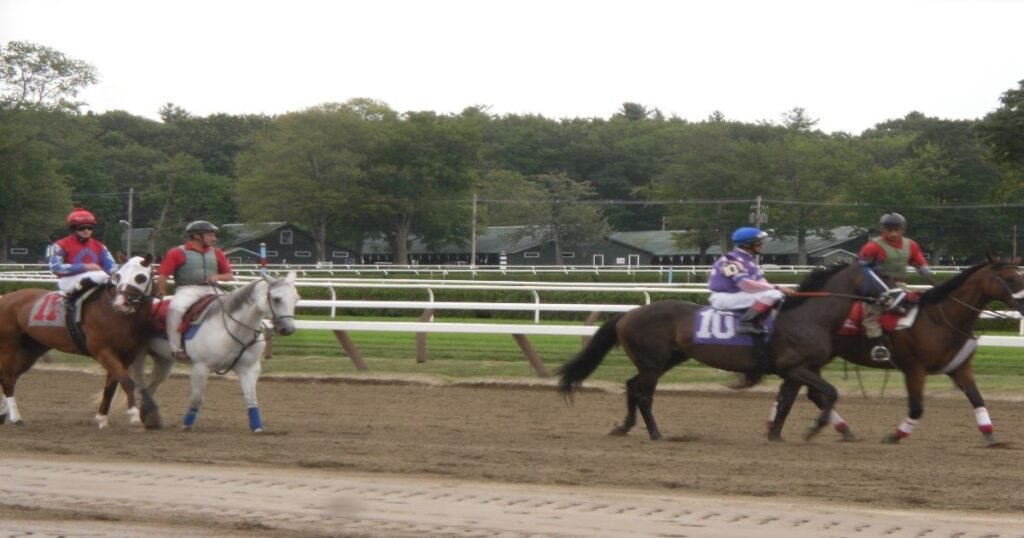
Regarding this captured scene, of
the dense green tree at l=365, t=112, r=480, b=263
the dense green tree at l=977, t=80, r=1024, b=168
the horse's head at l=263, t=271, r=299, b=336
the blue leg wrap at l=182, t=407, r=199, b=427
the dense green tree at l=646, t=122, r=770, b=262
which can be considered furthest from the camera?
the dense green tree at l=365, t=112, r=480, b=263

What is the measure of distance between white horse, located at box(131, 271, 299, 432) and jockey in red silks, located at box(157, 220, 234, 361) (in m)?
0.18

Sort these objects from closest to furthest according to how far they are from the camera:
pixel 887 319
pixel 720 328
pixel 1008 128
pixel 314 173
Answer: pixel 720 328, pixel 887 319, pixel 1008 128, pixel 314 173

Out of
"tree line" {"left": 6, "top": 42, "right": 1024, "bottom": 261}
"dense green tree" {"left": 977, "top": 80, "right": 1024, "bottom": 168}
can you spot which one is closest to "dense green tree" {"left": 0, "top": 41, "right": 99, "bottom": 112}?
"tree line" {"left": 6, "top": 42, "right": 1024, "bottom": 261}

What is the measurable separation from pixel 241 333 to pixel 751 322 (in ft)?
12.8

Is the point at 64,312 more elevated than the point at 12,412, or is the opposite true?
the point at 64,312

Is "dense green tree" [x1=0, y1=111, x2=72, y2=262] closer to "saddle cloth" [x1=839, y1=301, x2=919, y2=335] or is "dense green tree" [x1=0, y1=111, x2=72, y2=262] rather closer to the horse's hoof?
the horse's hoof

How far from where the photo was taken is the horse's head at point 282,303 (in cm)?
1027

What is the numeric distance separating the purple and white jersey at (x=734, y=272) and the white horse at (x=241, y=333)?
324cm

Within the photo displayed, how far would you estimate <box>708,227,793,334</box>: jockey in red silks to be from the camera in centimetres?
1012

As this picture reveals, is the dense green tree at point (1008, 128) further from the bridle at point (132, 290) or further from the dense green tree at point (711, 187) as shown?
the bridle at point (132, 290)

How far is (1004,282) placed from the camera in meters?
10.2

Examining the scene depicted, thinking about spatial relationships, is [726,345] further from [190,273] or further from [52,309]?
[52,309]

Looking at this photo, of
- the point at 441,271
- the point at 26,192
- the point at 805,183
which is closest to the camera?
the point at 441,271

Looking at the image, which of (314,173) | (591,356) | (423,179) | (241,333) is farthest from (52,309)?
(423,179)
